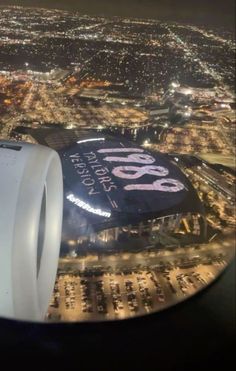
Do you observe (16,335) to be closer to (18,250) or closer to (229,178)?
(18,250)

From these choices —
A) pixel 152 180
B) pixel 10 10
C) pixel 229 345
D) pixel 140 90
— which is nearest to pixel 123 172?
pixel 152 180

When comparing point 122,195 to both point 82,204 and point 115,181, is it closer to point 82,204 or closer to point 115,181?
point 115,181

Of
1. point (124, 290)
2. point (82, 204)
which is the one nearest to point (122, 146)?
point (82, 204)

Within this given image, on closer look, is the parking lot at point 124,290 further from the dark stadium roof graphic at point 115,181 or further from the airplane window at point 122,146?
the dark stadium roof graphic at point 115,181

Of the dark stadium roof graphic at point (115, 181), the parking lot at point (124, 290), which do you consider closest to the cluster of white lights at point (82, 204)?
the dark stadium roof graphic at point (115, 181)

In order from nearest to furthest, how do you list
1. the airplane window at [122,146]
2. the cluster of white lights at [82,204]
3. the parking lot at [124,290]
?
the parking lot at [124,290] < the airplane window at [122,146] < the cluster of white lights at [82,204]

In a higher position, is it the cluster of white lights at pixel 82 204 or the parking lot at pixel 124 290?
the cluster of white lights at pixel 82 204

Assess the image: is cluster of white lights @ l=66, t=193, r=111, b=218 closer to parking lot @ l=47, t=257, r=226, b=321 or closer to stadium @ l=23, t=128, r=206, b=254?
stadium @ l=23, t=128, r=206, b=254
